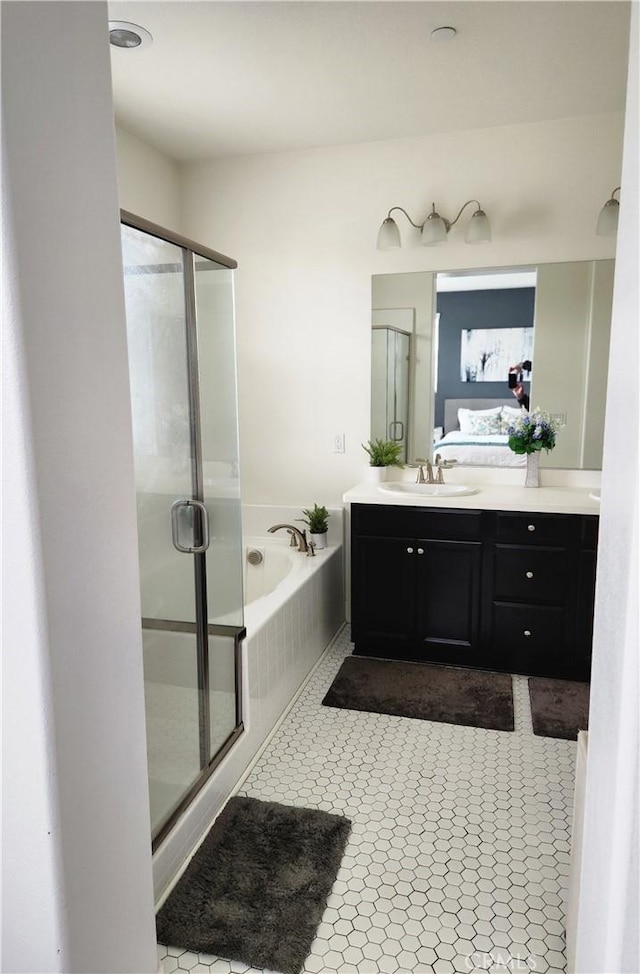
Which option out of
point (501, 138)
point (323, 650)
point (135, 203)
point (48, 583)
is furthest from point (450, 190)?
point (48, 583)

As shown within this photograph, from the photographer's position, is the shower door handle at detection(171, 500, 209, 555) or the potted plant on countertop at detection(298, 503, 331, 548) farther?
the potted plant on countertop at detection(298, 503, 331, 548)

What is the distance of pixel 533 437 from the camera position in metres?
3.27

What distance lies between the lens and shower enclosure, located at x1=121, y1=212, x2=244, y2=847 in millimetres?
1766

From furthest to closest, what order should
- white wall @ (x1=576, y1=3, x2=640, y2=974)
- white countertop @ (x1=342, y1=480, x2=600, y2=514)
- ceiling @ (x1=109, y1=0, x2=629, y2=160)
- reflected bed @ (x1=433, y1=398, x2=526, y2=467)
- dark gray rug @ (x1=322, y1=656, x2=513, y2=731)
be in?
reflected bed @ (x1=433, y1=398, x2=526, y2=467), white countertop @ (x1=342, y1=480, x2=600, y2=514), dark gray rug @ (x1=322, y1=656, x2=513, y2=731), ceiling @ (x1=109, y1=0, x2=629, y2=160), white wall @ (x1=576, y1=3, x2=640, y2=974)

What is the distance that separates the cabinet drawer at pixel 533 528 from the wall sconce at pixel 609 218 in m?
1.36

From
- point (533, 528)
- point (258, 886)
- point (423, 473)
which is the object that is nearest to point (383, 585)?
point (423, 473)

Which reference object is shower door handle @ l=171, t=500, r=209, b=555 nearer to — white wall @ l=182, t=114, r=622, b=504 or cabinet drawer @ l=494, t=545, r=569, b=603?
cabinet drawer @ l=494, t=545, r=569, b=603

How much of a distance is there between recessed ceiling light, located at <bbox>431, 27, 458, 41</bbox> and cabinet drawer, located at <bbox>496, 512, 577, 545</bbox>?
1.89 metres

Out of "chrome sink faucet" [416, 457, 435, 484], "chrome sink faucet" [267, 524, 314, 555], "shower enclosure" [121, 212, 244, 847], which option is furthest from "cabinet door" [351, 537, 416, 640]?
"shower enclosure" [121, 212, 244, 847]

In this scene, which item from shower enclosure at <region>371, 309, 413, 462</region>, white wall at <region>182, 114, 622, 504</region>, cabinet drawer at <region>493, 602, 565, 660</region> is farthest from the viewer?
shower enclosure at <region>371, 309, 413, 462</region>

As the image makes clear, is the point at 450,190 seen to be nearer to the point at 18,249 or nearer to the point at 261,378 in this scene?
the point at 261,378

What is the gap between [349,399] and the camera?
143 inches

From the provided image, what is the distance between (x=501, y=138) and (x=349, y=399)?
4.86ft

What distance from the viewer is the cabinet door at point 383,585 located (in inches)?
127
